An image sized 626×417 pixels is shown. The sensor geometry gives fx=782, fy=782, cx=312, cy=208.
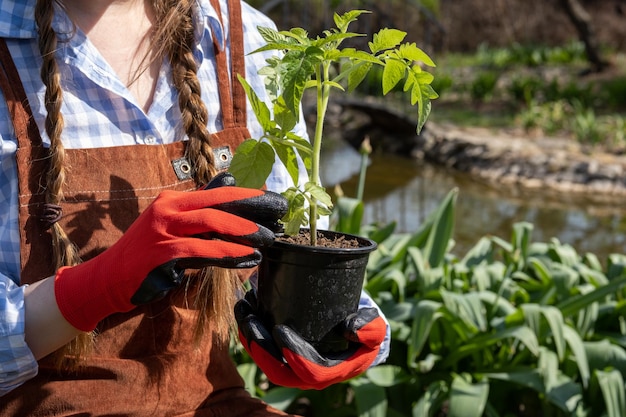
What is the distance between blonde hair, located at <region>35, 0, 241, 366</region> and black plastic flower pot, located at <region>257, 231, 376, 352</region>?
0.13 meters

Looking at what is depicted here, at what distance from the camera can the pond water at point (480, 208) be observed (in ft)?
21.5

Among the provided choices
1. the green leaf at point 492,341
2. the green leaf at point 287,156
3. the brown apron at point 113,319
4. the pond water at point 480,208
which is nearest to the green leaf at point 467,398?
the green leaf at point 492,341

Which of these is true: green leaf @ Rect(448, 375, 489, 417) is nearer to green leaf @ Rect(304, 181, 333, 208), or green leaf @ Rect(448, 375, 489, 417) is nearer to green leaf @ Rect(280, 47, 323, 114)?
green leaf @ Rect(304, 181, 333, 208)

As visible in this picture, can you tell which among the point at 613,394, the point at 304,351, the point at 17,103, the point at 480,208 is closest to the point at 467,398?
the point at 613,394

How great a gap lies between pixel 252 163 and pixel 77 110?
33 cm

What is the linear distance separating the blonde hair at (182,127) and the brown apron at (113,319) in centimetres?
3

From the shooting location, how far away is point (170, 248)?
44.4 inches

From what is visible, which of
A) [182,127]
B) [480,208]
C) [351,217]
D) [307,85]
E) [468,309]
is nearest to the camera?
[307,85]

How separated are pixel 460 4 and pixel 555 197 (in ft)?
46.5

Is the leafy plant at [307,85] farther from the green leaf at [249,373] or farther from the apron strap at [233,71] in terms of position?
the green leaf at [249,373]

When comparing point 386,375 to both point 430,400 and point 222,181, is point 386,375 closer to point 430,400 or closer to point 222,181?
point 430,400

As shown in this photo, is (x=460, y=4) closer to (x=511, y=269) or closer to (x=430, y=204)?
(x=430, y=204)

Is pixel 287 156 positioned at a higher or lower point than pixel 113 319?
higher

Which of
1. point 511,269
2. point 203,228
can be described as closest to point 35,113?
point 203,228
